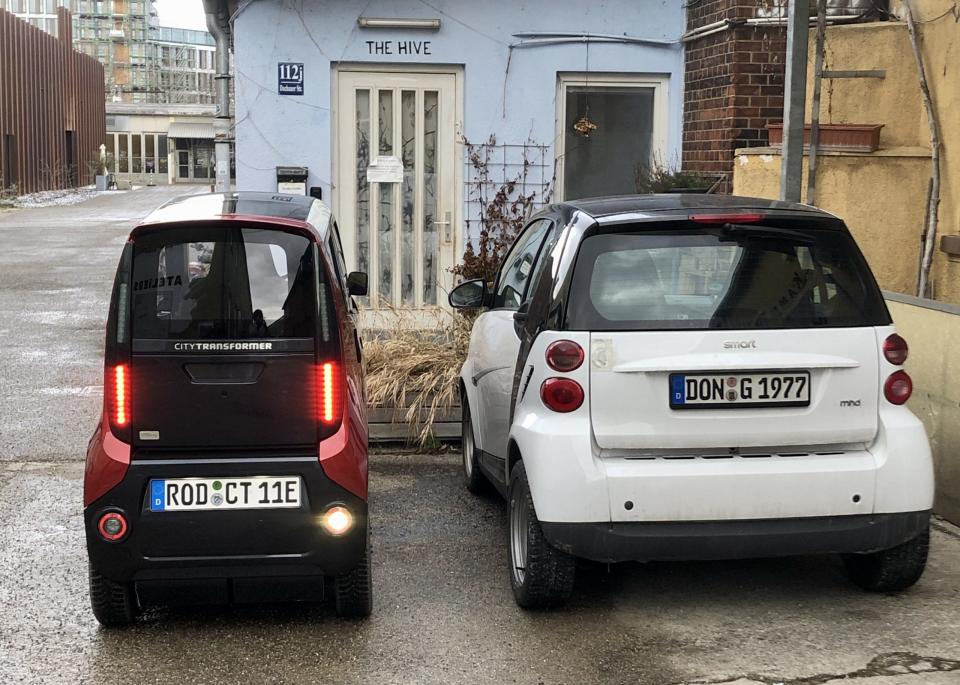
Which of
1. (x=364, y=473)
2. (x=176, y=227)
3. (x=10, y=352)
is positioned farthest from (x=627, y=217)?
(x=10, y=352)

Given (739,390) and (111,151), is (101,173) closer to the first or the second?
(111,151)

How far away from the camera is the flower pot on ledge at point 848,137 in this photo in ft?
27.1

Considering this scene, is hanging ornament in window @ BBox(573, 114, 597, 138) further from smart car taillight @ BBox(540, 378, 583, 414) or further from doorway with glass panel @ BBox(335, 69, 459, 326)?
smart car taillight @ BBox(540, 378, 583, 414)

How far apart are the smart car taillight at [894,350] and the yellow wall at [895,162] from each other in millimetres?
3698

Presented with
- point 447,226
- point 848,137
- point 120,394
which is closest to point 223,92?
point 447,226

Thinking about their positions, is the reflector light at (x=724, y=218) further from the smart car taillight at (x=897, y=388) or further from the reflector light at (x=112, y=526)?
the reflector light at (x=112, y=526)

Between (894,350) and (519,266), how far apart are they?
1.95m

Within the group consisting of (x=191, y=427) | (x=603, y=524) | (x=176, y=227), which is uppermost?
(x=176, y=227)

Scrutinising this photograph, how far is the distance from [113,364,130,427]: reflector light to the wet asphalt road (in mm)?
870

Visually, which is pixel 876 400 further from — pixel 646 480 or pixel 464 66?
pixel 464 66

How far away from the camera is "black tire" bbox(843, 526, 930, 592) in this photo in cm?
463

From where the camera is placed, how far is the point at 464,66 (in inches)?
423

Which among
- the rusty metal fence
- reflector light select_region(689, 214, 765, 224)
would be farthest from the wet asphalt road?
the rusty metal fence

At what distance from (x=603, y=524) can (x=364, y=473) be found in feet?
3.05
